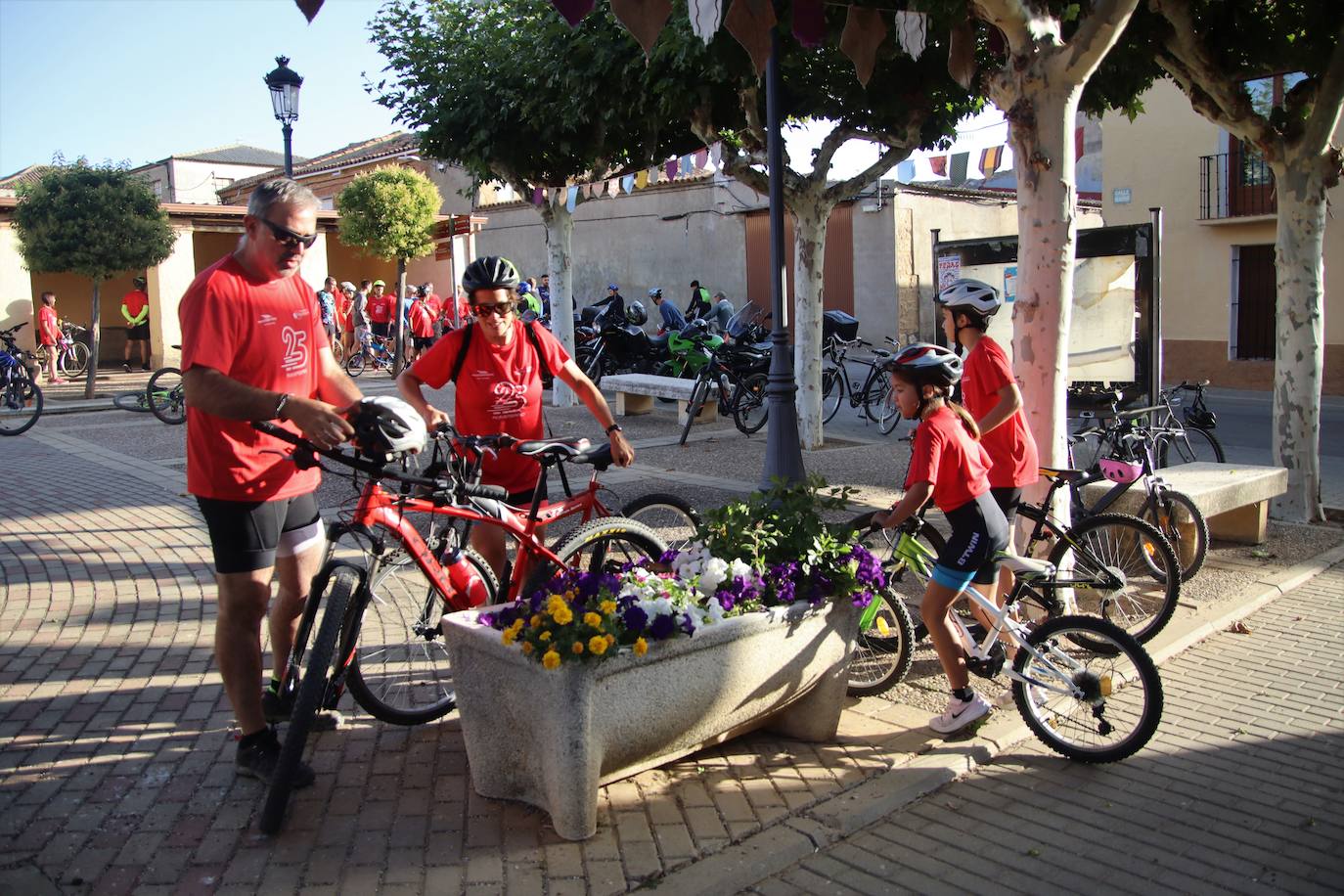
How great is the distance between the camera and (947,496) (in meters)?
4.33

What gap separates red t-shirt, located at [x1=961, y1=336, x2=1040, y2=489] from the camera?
5074mm

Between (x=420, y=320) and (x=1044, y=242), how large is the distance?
18.9m

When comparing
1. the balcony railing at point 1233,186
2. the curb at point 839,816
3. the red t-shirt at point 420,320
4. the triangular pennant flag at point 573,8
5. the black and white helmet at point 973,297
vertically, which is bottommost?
the curb at point 839,816

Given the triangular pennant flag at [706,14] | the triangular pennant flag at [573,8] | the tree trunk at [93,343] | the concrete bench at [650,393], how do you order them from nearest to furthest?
the triangular pennant flag at [573,8]
the triangular pennant flag at [706,14]
the concrete bench at [650,393]
the tree trunk at [93,343]

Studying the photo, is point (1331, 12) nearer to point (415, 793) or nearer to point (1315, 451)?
point (1315, 451)

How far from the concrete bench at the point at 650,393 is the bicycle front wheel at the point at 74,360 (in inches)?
514

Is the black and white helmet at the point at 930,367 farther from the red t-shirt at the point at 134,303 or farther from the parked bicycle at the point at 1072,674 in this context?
the red t-shirt at the point at 134,303

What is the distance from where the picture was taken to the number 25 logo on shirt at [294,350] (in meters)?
3.72

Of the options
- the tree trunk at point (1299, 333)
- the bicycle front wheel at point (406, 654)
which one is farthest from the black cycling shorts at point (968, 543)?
the tree trunk at point (1299, 333)

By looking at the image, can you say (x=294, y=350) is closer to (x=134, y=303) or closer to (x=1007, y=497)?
(x=1007, y=497)

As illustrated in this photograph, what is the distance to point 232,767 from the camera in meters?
3.95

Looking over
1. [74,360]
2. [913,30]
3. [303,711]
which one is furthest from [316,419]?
[74,360]

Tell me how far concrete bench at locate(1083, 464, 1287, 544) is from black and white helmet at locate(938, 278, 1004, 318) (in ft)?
6.35

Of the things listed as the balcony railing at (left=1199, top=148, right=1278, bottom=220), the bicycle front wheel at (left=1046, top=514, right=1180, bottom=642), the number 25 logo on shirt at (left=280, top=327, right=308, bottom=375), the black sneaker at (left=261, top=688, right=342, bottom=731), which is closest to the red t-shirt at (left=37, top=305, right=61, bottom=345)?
the black sneaker at (left=261, top=688, right=342, bottom=731)
